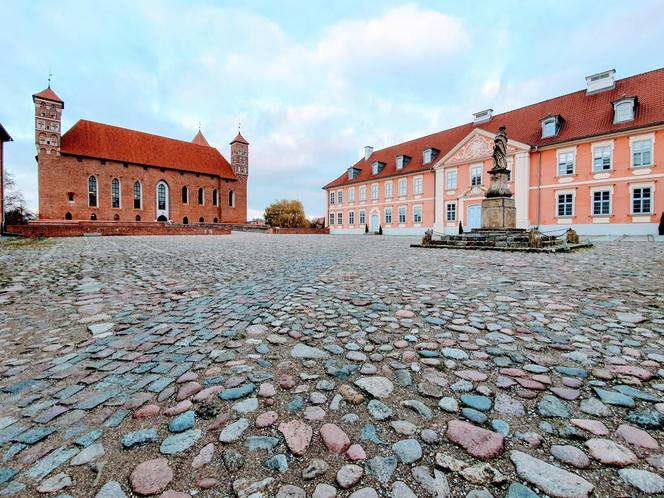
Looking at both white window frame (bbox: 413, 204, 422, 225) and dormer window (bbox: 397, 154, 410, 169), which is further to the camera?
dormer window (bbox: 397, 154, 410, 169)

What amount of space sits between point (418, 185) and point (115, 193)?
126ft

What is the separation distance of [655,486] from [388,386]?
1.13 metres

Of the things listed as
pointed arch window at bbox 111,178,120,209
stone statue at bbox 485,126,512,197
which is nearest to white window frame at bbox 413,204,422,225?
stone statue at bbox 485,126,512,197

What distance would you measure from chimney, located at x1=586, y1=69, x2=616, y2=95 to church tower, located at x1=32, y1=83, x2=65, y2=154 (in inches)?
2085

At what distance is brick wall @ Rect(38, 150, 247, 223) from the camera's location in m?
38.5

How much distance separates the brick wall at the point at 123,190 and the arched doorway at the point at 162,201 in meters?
0.51

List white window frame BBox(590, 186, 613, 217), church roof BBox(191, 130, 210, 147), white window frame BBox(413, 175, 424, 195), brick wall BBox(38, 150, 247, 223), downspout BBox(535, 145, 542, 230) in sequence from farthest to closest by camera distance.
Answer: church roof BBox(191, 130, 210, 147)
brick wall BBox(38, 150, 247, 223)
white window frame BBox(413, 175, 424, 195)
downspout BBox(535, 145, 542, 230)
white window frame BBox(590, 186, 613, 217)

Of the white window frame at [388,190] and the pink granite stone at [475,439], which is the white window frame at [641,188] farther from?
the pink granite stone at [475,439]

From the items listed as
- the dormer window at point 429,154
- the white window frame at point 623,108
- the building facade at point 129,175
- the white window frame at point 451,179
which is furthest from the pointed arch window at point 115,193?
the white window frame at point 623,108

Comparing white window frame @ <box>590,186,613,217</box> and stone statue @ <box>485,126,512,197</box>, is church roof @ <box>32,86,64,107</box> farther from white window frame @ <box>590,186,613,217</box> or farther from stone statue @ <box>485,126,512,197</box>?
white window frame @ <box>590,186,613,217</box>

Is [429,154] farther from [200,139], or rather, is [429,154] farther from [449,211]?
[200,139]

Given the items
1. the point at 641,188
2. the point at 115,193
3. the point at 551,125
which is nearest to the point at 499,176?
the point at 641,188

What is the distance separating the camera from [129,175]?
143 ft

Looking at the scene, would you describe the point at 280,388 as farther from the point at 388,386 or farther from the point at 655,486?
the point at 655,486
